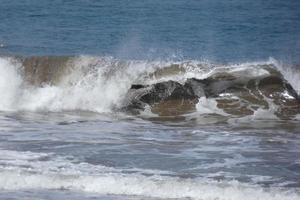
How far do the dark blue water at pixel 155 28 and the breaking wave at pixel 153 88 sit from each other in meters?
4.19

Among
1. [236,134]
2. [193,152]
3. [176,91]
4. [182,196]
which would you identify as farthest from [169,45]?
[182,196]

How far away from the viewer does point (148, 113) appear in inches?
572

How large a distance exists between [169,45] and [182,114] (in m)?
11.7

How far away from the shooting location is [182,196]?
8078 millimetres

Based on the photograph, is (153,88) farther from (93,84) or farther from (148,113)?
(93,84)

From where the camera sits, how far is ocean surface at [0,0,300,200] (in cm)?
857

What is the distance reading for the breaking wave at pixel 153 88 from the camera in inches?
584

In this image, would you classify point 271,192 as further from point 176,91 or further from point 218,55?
point 218,55

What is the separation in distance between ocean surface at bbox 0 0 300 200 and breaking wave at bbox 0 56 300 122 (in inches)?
1.0

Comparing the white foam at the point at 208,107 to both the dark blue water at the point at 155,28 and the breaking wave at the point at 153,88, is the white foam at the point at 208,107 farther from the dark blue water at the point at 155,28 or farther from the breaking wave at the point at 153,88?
the dark blue water at the point at 155,28

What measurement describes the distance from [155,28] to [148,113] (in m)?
16.1

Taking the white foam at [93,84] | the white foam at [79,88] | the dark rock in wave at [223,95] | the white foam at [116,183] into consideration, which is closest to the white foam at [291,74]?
the dark rock in wave at [223,95]

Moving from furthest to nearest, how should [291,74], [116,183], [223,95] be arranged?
[291,74]
[223,95]
[116,183]

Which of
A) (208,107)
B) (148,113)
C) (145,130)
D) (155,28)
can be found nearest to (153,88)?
(148,113)
